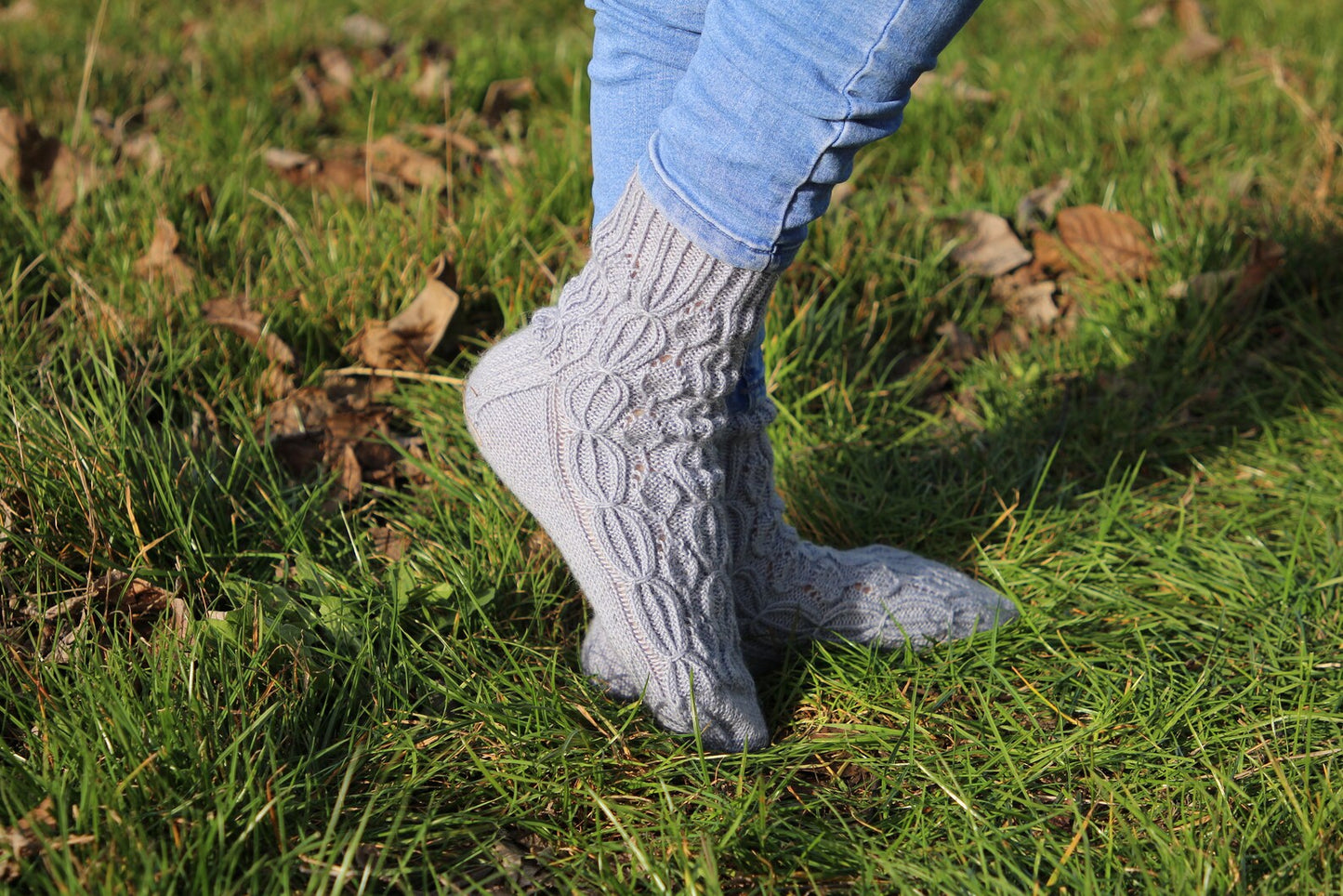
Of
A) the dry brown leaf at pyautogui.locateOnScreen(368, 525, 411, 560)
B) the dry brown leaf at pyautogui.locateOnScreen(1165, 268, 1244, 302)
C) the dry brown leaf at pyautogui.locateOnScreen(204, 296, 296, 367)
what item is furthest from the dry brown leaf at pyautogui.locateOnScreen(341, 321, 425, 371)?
the dry brown leaf at pyautogui.locateOnScreen(1165, 268, 1244, 302)

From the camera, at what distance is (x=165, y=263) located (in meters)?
1.95

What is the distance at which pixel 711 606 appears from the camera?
4.30 ft

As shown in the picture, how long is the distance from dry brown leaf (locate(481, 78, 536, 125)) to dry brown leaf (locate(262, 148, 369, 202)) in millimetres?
474

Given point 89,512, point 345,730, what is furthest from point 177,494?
point 345,730

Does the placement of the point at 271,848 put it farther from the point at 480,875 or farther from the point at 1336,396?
the point at 1336,396

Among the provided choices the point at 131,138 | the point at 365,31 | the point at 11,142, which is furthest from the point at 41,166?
the point at 365,31

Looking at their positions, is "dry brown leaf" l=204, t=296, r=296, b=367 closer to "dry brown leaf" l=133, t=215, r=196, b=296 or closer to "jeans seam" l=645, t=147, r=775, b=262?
"dry brown leaf" l=133, t=215, r=196, b=296

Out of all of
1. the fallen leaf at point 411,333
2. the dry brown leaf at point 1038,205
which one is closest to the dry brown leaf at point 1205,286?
the dry brown leaf at point 1038,205

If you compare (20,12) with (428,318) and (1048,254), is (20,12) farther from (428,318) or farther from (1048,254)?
(1048,254)

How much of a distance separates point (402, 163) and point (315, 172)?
18 cm

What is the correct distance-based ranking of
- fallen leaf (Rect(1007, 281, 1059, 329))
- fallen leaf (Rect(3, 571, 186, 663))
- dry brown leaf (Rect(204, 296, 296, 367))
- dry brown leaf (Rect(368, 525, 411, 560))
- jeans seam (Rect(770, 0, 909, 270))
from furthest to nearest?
fallen leaf (Rect(1007, 281, 1059, 329))
dry brown leaf (Rect(204, 296, 296, 367))
dry brown leaf (Rect(368, 525, 411, 560))
fallen leaf (Rect(3, 571, 186, 663))
jeans seam (Rect(770, 0, 909, 270))

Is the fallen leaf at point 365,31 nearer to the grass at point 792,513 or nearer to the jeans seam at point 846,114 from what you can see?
the grass at point 792,513

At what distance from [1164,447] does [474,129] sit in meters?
1.70

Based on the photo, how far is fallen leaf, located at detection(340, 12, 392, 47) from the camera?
312cm
